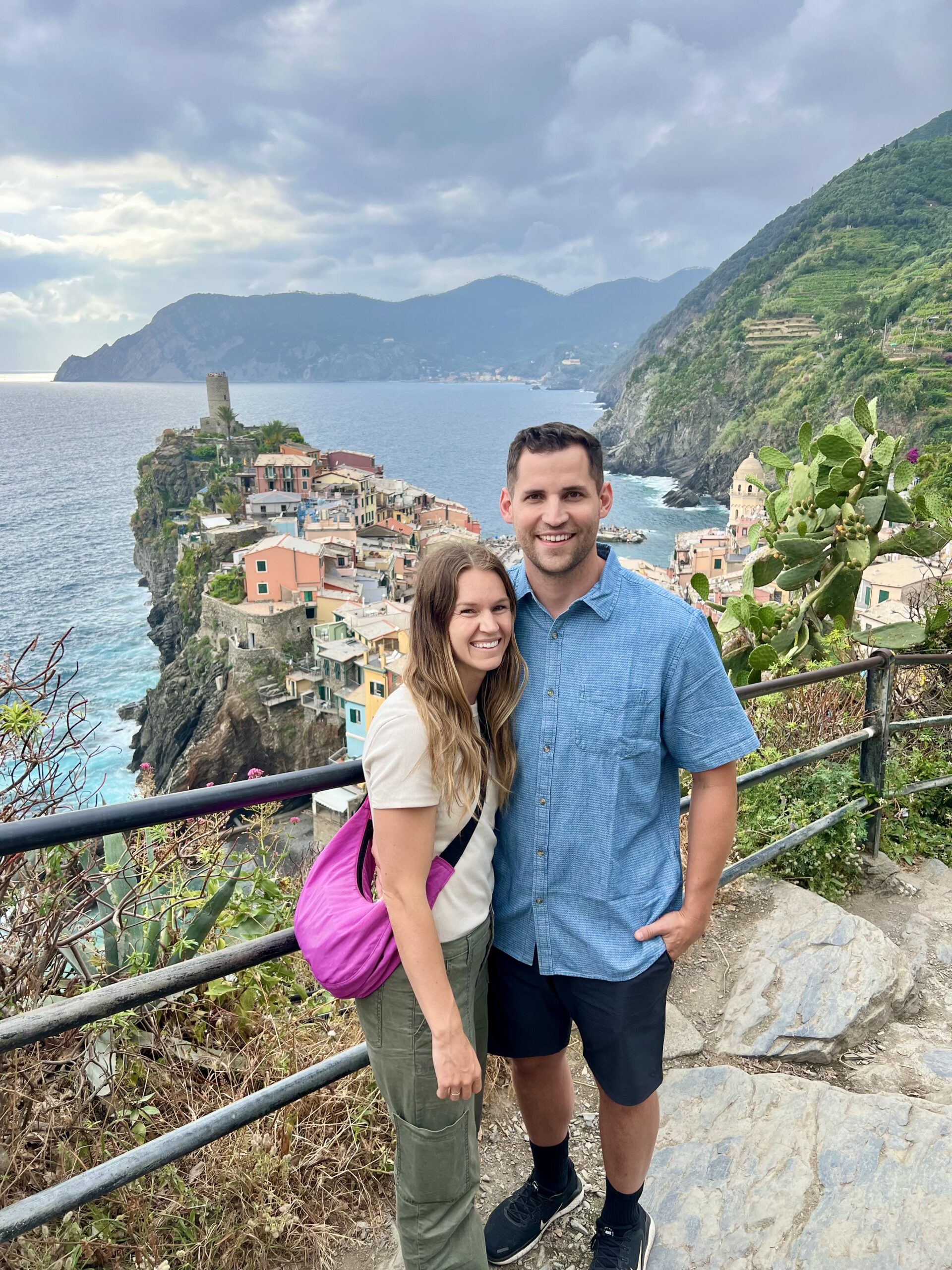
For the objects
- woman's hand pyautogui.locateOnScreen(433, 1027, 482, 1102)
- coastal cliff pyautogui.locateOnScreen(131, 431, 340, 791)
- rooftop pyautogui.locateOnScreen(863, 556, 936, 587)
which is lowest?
coastal cliff pyautogui.locateOnScreen(131, 431, 340, 791)

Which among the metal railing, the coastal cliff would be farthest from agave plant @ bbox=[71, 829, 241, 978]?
the coastal cliff

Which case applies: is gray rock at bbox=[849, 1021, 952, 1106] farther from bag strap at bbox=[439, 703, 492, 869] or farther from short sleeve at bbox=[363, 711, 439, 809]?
short sleeve at bbox=[363, 711, 439, 809]

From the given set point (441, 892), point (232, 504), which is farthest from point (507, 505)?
point (232, 504)

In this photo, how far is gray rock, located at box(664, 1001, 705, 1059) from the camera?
7.48 ft

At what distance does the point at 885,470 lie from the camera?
9.40 feet

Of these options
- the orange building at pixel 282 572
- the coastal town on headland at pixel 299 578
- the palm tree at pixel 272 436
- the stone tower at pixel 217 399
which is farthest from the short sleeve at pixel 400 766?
the stone tower at pixel 217 399

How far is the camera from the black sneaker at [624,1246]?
1558mm

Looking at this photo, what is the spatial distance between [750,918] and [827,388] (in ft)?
227

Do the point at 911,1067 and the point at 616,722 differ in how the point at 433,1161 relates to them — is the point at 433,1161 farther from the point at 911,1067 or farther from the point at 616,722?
the point at 911,1067

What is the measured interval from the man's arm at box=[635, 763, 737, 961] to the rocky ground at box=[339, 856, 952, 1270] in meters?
0.66

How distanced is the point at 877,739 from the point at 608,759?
6.89 ft

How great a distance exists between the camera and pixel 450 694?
49.1 inches

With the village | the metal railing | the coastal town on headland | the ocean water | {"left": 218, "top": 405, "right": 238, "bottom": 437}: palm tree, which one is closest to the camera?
the metal railing

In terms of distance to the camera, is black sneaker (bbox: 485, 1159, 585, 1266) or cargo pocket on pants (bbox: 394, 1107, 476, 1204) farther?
black sneaker (bbox: 485, 1159, 585, 1266)
